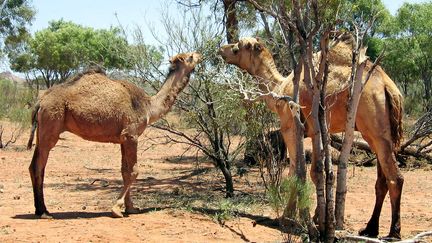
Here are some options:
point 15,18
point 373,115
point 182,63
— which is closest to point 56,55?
point 15,18

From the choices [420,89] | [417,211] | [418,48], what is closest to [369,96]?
[417,211]

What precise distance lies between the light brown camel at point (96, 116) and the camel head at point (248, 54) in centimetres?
133

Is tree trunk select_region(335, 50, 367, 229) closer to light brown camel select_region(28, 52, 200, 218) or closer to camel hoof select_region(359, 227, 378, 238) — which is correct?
camel hoof select_region(359, 227, 378, 238)

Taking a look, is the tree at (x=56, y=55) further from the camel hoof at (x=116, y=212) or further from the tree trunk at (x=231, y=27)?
the camel hoof at (x=116, y=212)

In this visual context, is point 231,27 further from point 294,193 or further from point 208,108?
point 294,193

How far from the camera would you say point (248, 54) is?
9.80 m

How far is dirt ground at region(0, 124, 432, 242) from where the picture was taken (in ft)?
26.7

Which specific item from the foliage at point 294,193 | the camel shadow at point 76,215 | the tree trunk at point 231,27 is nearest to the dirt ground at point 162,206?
the camel shadow at point 76,215

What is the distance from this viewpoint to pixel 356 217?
32.2ft

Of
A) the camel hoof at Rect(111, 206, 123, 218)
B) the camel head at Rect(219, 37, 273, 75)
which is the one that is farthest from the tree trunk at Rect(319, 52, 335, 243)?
the camel hoof at Rect(111, 206, 123, 218)

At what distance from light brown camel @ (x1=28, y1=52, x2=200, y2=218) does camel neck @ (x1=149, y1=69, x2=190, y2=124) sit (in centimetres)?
2

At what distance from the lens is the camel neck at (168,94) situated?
393 inches

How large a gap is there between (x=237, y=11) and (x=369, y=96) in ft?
18.4

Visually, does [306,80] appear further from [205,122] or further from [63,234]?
[205,122]
